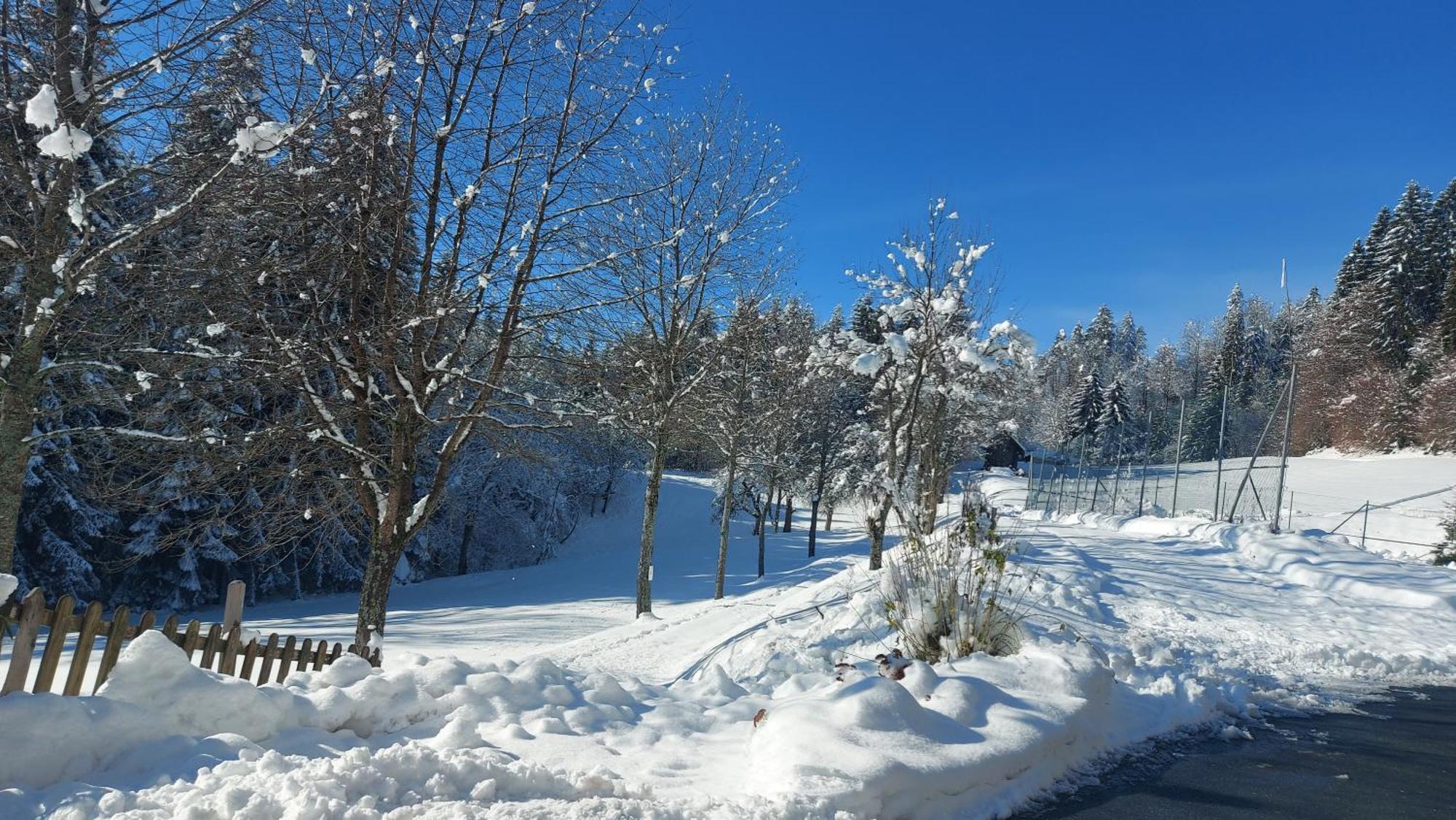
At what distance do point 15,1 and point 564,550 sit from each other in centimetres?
3414

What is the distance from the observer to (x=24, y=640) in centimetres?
379

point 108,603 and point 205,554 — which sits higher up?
point 205,554

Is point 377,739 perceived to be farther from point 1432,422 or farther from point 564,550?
point 1432,422

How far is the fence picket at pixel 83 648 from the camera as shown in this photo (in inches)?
153

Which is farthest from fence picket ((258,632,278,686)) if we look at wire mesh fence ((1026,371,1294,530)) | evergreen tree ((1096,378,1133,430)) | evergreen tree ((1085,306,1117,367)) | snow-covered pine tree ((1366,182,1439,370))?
evergreen tree ((1085,306,1117,367))

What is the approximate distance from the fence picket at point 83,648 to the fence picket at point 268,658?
71.3 inches


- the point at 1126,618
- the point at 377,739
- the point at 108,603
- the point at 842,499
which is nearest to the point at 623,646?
the point at 1126,618

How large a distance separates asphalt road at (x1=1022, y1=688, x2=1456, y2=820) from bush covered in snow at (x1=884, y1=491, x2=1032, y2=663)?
56.8 inches

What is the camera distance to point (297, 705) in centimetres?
379

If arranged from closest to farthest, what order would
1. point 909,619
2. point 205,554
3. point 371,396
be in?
point 909,619 → point 371,396 → point 205,554

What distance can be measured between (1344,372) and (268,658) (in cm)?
5862

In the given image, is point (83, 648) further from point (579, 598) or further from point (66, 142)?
point (579, 598)

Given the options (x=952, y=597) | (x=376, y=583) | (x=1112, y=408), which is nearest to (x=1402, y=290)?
(x=1112, y=408)

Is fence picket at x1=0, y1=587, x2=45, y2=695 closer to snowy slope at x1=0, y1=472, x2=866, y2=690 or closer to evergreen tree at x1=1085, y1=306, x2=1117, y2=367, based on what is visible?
snowy slope at x1=0, y1=472, x2=866, y2=690
